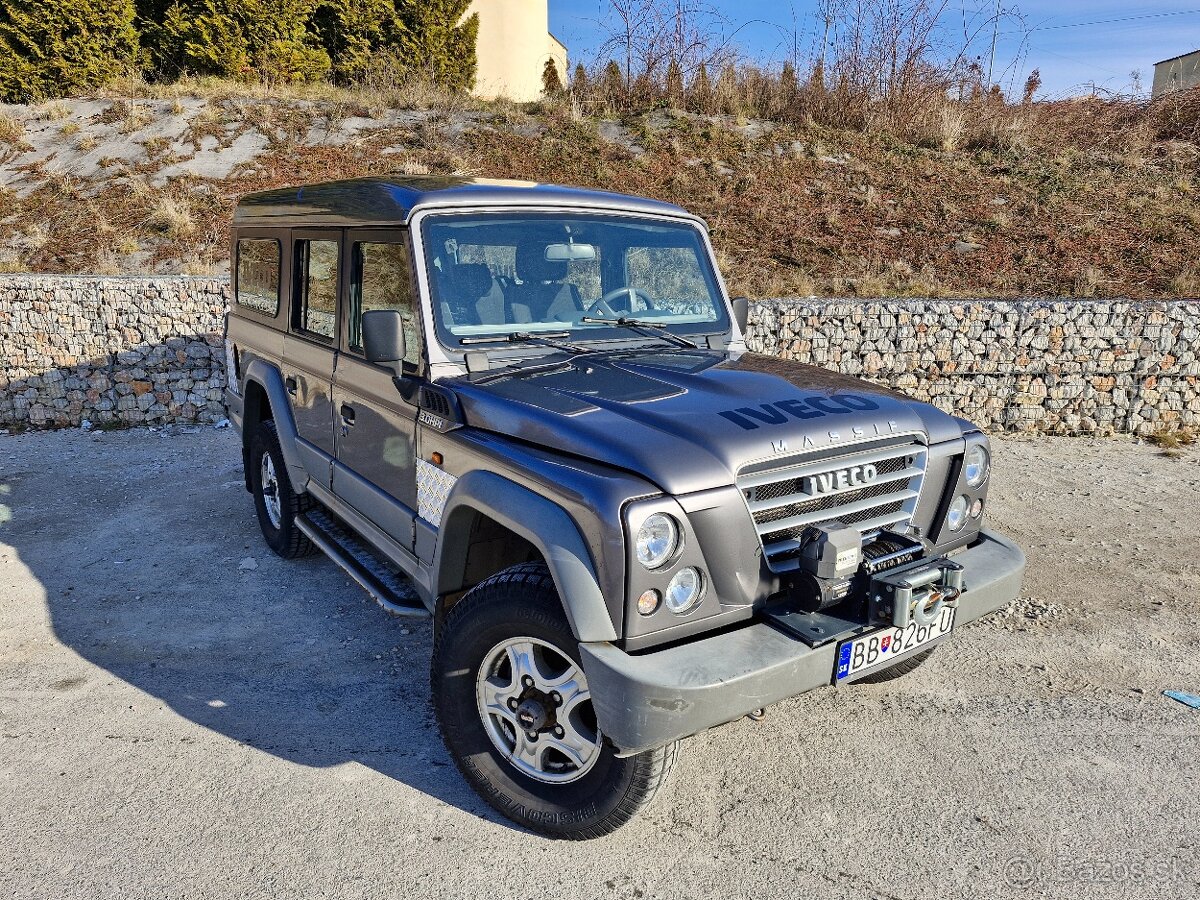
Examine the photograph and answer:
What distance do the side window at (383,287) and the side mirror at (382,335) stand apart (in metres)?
0.12

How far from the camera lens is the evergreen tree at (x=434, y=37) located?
761 inches

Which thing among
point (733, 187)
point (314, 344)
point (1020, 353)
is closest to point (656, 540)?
point (314, 344)

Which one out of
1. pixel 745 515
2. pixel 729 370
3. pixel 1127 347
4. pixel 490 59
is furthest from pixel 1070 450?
pixel 490 59

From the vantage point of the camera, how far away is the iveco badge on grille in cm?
279

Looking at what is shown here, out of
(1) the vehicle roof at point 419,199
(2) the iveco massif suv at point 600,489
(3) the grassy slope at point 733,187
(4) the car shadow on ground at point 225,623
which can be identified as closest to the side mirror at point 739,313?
(2) the iveco massif suv at point 600,489

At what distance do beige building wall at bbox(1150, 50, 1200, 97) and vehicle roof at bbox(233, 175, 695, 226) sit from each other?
18.3 metres

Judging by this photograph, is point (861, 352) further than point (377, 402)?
Yes

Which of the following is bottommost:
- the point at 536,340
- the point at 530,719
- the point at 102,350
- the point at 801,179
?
the point at 530,719

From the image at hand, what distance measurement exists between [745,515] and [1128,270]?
11.2 meters

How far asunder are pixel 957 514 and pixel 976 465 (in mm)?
203

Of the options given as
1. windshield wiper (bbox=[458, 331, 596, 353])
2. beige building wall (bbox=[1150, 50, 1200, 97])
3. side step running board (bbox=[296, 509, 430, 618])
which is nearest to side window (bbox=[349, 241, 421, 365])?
windshield wiper (bbox=[458, 331, 596, 353])

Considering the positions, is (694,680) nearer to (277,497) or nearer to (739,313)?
(739,313)

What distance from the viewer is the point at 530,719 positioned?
111 inches

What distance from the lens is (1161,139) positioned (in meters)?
16.0
